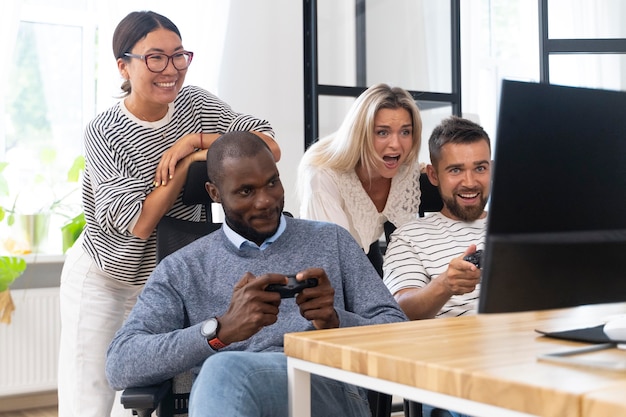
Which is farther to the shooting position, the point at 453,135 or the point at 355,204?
the point at 355,204

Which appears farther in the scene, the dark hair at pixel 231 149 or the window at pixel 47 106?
the window at pixel 47 106

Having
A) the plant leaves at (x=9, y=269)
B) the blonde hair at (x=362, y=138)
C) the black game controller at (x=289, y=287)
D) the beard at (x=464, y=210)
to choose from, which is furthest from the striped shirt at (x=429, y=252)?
the plant leaves at (x=9, y=269)

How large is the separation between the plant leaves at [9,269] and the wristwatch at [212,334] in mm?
2502

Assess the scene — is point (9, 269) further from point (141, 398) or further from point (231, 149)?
point (141, 398)

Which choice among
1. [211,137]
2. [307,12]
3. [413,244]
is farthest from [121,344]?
[307,12]

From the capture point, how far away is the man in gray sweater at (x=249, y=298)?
1.51 metres

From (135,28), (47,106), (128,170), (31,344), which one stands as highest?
(47,106)

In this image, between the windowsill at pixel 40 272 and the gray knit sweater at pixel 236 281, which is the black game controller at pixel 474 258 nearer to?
the gray knit sweater at pixel 236 281

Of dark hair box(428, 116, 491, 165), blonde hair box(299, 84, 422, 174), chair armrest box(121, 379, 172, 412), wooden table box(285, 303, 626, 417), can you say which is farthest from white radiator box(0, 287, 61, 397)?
wooden table box(285, 303, 626, 417)

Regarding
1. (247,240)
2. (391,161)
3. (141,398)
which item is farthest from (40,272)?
(141,398)

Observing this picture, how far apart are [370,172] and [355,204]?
11 centimetres

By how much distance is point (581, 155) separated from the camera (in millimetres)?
985

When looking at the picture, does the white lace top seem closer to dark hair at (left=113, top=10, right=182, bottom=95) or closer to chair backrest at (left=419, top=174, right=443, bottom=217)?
chair backrest at (left=419, top=174, right=443, bottom=217)

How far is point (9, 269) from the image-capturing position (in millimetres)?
3811
